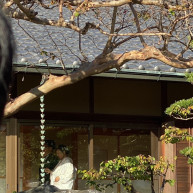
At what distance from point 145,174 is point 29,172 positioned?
317 cm

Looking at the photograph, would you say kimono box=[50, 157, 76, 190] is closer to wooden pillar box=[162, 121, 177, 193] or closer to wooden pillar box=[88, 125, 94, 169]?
wooden pillar box=[88, 125, 94, 169]

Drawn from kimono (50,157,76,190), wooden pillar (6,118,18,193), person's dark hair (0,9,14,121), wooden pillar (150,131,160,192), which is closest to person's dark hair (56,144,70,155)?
kimono (50,157,76,190)

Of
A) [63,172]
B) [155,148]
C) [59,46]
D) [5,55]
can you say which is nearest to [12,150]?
[63,172]

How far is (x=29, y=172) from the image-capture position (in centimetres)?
977

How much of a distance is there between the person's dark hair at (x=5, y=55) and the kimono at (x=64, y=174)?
834cm

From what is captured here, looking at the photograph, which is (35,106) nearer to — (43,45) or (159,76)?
(43,45)

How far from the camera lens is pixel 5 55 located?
604mm

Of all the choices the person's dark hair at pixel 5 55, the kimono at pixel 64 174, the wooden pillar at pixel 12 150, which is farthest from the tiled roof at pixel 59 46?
the person's dark hair at pixel 5 55

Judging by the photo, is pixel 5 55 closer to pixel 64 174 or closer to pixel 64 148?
pixel 64 174

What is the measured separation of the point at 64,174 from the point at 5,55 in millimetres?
8476

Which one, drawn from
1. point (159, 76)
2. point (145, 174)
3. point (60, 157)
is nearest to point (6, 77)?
point (145, 174)

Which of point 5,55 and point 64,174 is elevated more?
point 5,55

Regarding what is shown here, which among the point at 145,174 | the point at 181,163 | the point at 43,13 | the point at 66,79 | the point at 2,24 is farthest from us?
the point at 43,13

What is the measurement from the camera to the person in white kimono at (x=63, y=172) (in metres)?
8.91
